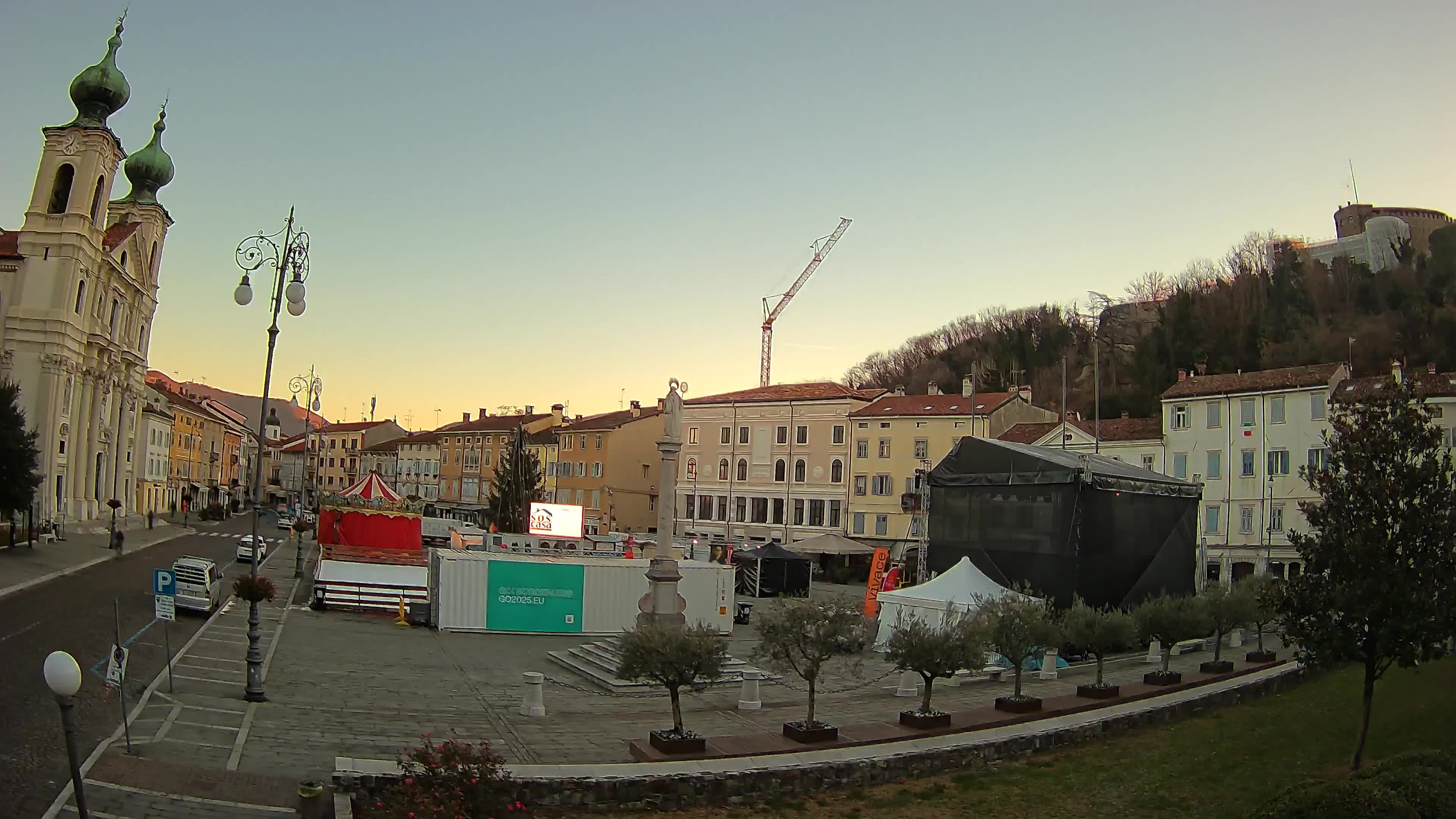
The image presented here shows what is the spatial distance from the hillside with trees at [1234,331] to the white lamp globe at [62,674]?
195 feet

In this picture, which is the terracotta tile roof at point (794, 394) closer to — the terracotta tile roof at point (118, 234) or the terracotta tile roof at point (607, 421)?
the terracotta tile roof at point (607, 421)

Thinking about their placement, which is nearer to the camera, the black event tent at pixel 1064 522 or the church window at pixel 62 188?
the black event tent at pixel 1064 522

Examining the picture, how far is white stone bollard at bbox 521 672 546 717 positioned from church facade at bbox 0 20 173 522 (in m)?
42.6

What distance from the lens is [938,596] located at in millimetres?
27188

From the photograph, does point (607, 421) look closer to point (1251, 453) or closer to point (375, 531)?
point (375, 531)

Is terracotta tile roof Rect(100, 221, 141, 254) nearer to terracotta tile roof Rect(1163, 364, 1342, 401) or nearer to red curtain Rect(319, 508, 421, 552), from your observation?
red curtain Rect(319, 508, 421, 552)

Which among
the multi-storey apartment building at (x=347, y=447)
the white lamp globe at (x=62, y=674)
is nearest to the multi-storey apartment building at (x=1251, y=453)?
the white lamp globe at (x=62, y=674)

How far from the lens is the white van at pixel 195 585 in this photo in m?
27.7

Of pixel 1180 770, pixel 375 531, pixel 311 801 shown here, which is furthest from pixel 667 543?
pixel 375 531

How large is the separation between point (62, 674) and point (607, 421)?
69.8 meters

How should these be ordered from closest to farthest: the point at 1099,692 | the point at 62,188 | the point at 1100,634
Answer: the point at 1099,692 < the point at 1100,634 < the point at 62,188

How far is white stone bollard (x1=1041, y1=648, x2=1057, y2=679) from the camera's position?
23.7m

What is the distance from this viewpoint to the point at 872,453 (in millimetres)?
61125

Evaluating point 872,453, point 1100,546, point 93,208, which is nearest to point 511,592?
point 1100,546
